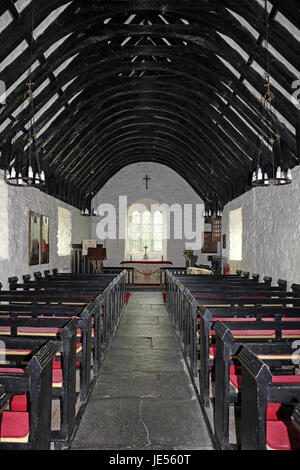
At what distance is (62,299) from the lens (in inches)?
193

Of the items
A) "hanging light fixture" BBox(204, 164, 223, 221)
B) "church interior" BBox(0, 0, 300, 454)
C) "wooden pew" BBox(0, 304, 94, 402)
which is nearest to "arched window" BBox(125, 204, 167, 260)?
"church interior" BBox(0, 0, 300, 454)

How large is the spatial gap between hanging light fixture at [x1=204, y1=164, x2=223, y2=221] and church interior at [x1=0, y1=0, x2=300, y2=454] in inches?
3.4

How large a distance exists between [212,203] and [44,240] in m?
5.79

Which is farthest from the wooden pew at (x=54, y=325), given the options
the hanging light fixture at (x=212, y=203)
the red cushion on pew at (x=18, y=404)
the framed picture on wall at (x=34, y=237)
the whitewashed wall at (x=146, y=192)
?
the whitewashed wall at (x=146, y=192)

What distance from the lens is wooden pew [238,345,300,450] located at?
177cm

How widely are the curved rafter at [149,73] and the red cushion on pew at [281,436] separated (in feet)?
14.5

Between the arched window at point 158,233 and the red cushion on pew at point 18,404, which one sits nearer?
the red cushion on pew at point 18,404

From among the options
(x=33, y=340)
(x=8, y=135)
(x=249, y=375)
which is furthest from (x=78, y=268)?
(x=249, y=375)

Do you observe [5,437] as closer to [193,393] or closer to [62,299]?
[193,393]

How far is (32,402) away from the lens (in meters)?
1.93

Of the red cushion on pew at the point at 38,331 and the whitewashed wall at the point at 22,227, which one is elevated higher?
the whitewashed wall at the point at 22,227

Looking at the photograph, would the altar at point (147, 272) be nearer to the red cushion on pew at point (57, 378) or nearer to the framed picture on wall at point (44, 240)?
the framed picture on wall at point (44, 240)

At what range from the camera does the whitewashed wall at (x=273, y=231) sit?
6584mm
